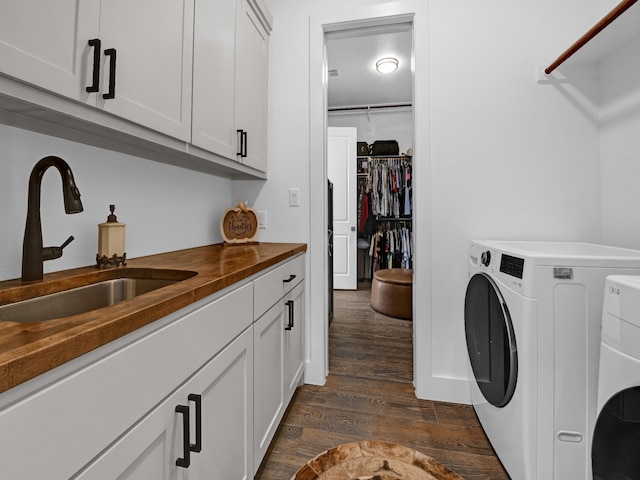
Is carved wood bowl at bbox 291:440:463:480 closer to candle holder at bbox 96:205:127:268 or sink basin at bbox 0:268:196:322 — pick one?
sink basin at bbox 0:268:196:322

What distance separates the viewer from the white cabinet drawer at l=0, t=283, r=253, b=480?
39 cm

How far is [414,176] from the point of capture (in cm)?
192

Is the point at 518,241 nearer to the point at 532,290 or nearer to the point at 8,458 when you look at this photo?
the point at 532,290

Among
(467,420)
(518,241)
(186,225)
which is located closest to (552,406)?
(467,420)

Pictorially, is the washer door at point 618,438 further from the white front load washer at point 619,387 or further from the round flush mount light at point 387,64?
the round flush mount light at point 387,64

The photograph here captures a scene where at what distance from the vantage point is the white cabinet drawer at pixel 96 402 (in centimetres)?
39

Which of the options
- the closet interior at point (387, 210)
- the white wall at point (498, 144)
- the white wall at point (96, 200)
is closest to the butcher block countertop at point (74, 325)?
the white wall at point (96, 200)

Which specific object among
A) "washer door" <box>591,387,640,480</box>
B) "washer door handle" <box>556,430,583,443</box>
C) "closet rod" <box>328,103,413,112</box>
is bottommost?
"washer door handle" <box>556,430,583,443</box>

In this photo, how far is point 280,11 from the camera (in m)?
2.09

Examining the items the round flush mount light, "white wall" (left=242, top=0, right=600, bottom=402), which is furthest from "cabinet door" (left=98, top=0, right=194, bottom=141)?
the round flush mount light

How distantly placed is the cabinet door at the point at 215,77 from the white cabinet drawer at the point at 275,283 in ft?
2.05

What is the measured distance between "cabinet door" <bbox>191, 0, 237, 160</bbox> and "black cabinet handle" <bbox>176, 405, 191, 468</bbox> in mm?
1011

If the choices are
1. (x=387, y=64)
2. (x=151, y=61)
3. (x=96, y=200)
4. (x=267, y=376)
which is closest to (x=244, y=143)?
(x=151, y=61)

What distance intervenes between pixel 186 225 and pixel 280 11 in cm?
154
